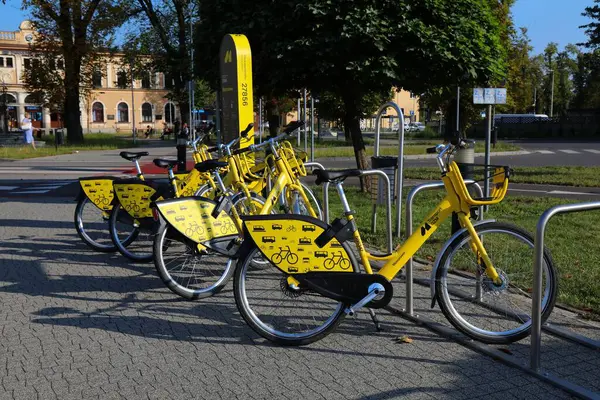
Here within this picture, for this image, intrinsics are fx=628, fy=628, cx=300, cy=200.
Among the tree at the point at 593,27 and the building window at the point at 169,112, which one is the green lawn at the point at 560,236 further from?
the building window at the point at 169,112

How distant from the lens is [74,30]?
1378 inches

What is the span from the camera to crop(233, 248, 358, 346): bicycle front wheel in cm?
422

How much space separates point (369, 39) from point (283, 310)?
17.9ft

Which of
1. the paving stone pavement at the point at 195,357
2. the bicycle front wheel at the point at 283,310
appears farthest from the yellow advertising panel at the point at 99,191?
the bicycle front wheel at the point at 283,310

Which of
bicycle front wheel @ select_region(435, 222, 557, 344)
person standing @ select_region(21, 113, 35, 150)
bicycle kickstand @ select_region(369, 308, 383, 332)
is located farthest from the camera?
person standing @ select_region(21, 113, 35, 150)

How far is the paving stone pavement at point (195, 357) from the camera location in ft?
11.5

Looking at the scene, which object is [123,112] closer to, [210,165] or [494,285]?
[210,165]

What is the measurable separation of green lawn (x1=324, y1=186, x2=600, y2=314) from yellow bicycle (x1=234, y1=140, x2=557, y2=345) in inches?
41.9

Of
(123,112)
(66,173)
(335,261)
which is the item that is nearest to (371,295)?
(335,261)

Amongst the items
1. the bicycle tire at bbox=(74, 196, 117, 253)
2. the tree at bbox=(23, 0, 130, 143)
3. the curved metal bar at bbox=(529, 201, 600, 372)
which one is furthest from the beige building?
the curved metal bar at bbox=(529, 201, 600, 372)

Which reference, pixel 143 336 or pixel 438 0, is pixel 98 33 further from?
pixel 143 336

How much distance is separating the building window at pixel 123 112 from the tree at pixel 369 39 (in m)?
77.7

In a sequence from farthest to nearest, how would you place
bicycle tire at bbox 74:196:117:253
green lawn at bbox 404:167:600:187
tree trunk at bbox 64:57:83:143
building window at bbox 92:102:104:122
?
building window at bbox 92:102:104:122 → tree trunk at bbox 64:57:83:143 → green lawn at bbox 404:167:600:187 → bicycle tire at bbox 74:196:117:253

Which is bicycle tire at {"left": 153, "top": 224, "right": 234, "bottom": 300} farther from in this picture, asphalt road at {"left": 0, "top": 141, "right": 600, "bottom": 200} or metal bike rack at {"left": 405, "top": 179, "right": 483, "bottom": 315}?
asphalt road at {"left": 0, "top": 141, "right": 600, "bottom": 200}
